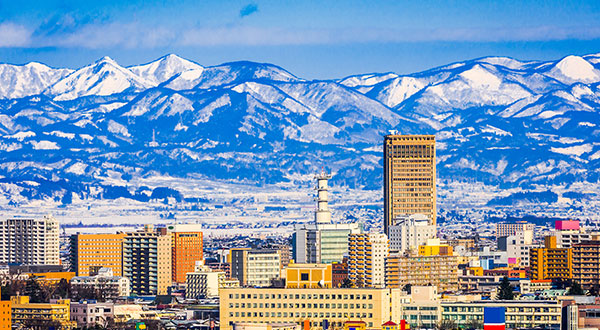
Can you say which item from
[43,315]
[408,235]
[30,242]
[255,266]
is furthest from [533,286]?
[30,242]

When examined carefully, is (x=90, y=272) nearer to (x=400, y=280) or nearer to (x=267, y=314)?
(x=400, y=280)

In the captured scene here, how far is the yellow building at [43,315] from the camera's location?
7756 cm

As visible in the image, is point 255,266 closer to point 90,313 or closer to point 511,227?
point 90,313

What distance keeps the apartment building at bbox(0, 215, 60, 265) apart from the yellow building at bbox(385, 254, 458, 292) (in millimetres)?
41000

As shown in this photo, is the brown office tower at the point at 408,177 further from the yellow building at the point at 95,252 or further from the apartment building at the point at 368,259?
the apartment building at the point at 368,259

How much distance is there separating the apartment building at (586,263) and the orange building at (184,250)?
1087 inches

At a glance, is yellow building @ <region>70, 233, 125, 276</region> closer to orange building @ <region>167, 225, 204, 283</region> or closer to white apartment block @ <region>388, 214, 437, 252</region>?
orange building @ <region>167, 225, 204, 283</region>

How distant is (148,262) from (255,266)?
6.57 metres

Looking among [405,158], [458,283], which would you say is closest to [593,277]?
[458,283]

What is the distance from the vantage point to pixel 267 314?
7125cm

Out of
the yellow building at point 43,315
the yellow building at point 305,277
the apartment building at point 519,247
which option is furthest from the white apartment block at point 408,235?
the yellow building at point 305,277

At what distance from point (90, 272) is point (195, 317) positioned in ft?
128

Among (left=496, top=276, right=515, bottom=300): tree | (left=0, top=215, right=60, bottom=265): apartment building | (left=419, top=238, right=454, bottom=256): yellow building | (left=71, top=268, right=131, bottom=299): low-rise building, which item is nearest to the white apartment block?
(left=419, top=238, right=454, bottom=256): yellow building

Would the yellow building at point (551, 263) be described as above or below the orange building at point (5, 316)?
above
